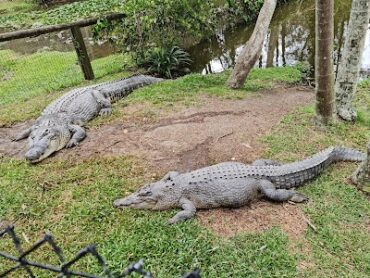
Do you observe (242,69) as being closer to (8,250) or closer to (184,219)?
(184,219)

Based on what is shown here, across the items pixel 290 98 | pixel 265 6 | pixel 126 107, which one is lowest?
pixel 290 98

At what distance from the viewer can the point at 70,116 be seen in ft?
19.9

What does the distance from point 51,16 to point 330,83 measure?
43.6 feet

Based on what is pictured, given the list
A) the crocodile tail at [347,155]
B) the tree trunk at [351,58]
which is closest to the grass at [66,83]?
the tree trunk at [351,58]

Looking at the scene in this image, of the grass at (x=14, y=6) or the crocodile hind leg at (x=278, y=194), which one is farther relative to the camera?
the grass at (x=14, y=6)

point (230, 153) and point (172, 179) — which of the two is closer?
point (172, 179)

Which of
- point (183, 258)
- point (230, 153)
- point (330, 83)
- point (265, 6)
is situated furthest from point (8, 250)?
point (265, 6)

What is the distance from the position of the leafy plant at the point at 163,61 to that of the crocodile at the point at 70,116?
Result: 1.20 m

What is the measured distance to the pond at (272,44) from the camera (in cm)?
1022

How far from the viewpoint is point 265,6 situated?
7.39m

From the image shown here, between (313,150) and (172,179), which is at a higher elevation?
(172,179)

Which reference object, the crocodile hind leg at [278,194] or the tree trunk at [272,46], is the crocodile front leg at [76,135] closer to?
the crocodile hind leg at [278,194]

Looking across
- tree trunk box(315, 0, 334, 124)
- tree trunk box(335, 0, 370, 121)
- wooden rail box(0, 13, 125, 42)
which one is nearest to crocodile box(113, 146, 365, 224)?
tree trunk box(315, 0, 334, 124)

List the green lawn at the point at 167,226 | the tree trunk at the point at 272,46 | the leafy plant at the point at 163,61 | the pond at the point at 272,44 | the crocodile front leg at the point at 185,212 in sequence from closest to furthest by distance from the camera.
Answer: the green lawn at the point at 167,226
the crocodile front leg at the point at 185,212
the leafy plant at the point at 163,61
the tree trunk at the point at 272,46
the pond at the point at 272,44
